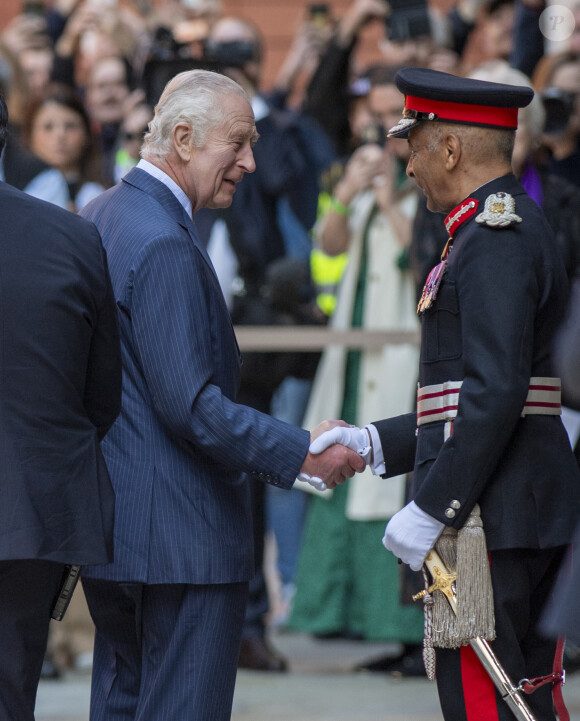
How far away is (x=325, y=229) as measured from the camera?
5480 mm

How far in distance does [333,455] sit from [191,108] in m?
0.83

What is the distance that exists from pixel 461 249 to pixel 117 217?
0.76 metres

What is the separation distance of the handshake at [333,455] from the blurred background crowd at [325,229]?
4.55 ft

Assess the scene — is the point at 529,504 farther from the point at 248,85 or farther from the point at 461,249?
the point at 248,85

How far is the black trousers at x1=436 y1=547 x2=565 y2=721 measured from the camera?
9.18 feet

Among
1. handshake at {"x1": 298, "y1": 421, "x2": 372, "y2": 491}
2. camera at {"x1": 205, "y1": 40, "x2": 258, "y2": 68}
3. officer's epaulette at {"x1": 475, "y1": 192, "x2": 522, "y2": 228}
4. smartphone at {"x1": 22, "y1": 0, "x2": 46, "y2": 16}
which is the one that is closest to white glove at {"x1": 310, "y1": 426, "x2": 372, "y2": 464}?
handshake at {"x1": 298, "y1": 421, "x2": 372, "y2": 491}

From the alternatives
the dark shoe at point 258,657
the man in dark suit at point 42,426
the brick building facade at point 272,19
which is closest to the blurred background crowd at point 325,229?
the dark shoe at point 258,657

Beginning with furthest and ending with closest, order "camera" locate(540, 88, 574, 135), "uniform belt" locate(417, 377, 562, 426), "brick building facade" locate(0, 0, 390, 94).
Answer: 1. "brick building facade" locate(0, 0, 390, 94)
2. "camera" locate(540, 88, 574, 135)
3. "uniform belt" locate(417, 377, 562, 426)

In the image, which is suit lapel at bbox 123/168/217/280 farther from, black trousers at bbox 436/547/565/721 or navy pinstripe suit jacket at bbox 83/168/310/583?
black trousers at bbox 436/547/565/721

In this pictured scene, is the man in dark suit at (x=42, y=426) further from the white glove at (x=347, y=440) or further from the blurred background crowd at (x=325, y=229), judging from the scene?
the blurred background crowd at (x=325, y=229)

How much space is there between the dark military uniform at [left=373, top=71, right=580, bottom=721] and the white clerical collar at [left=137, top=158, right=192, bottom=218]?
601mm

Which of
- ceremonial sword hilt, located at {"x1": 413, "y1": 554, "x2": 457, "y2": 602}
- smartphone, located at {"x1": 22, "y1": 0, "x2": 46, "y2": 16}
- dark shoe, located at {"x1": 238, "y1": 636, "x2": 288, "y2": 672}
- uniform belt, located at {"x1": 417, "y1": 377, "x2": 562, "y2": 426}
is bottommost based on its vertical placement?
dark shoe, located at {"x1": 238, "y1": 636, "x2": 288, "y2": 672}

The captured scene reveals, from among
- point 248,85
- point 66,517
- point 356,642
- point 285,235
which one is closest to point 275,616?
point 356,642

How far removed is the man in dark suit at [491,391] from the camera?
9.08ft
